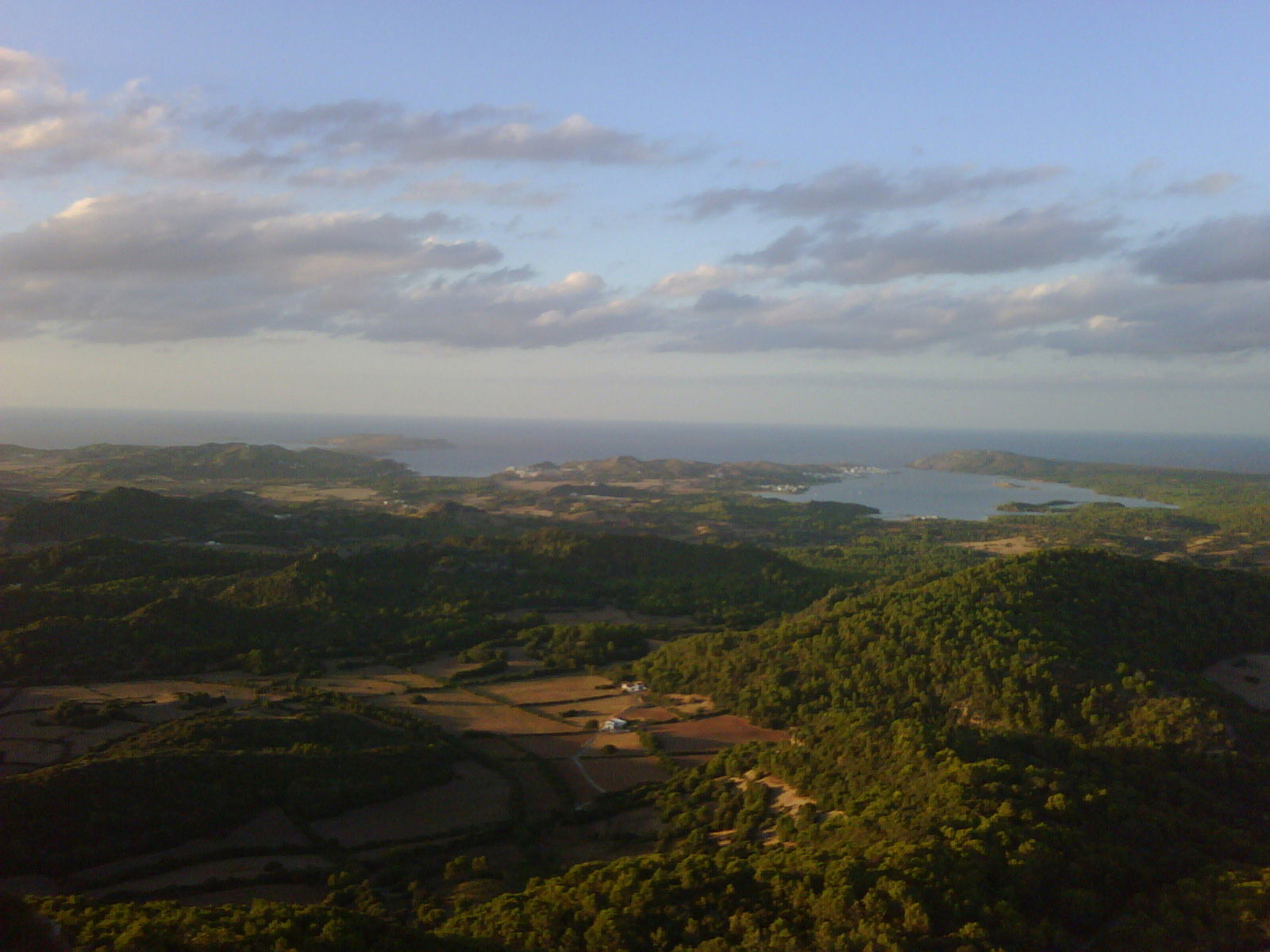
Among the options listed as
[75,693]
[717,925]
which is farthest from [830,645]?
[75,693]

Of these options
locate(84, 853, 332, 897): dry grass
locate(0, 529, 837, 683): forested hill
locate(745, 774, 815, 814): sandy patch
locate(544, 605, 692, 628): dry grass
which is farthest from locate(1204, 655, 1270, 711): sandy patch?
locate(544, 605, 692, 628): dry grass

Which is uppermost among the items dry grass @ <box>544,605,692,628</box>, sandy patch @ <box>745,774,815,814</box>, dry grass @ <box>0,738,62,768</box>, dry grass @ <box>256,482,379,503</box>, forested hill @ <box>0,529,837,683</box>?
dry grass @ <box>256,482,379,503</box>

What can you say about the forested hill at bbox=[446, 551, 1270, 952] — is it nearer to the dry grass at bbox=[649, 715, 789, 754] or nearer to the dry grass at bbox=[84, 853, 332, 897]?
the dry grass at bbox=[649, 715, 789, 754]

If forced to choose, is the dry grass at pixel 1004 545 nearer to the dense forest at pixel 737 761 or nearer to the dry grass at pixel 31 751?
the dense forest at pixel 737 761

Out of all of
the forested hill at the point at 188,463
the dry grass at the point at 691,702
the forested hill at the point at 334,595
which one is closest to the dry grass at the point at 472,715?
the dry grass at the point at 691,702

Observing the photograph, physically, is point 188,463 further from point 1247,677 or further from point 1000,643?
point 1247,677

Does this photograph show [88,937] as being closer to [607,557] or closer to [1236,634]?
[1236,634]
